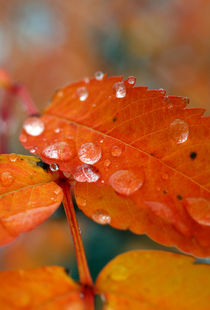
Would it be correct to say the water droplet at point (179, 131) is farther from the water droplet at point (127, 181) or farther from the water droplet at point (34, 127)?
the water droplet at point (34, 127)

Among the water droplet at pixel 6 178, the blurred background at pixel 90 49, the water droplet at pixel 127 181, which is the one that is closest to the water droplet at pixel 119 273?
the water droplet at pixel 127 181

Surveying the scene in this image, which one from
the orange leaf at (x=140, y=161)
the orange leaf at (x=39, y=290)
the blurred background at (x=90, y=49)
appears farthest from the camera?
the blurred background at (x=90, y=49)

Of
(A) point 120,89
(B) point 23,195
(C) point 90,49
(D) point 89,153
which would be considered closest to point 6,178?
(B) point 23,195

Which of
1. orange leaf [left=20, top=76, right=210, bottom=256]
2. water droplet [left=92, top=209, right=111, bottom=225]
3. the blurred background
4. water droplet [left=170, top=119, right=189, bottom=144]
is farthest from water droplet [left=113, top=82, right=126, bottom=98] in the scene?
the blurred background

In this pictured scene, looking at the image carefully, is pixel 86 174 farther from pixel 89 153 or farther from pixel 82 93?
pixel 82 93

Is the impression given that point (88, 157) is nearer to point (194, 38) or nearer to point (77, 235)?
point (77, 235)

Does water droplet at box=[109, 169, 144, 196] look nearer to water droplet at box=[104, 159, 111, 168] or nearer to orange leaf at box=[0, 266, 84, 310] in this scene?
water droplet at box=[104, 159, 111, 168]
